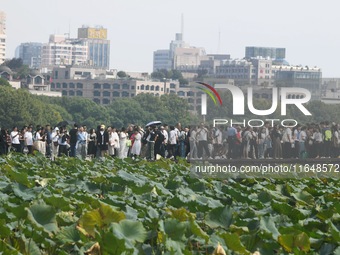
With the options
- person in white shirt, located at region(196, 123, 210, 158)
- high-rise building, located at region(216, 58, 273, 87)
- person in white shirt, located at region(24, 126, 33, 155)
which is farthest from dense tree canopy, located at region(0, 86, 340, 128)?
person in white shirt, located at region(196, 123, 210, 158)

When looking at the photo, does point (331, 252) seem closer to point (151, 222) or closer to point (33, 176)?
point (151, 222)

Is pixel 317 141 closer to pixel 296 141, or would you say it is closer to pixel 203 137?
pixel 296 141

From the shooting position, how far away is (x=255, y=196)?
13.7m

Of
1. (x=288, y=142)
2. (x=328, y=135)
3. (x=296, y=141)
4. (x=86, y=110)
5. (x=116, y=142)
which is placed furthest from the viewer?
(x=86, y=110)

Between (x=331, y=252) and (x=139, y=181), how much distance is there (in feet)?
20.7

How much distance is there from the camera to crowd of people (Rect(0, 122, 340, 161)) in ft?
93.9

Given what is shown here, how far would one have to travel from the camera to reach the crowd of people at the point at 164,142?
28609 mm

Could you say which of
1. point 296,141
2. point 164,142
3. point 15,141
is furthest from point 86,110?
point 296,141

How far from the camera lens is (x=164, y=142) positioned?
1586 inches

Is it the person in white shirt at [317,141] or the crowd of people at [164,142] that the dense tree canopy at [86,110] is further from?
the person in white shirt at [317,141]

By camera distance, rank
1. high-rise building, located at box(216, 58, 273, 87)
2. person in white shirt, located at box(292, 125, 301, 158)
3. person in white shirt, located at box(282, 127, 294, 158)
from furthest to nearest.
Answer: person in white shirt, located at box(292, 125, 301, 158) → person in white shirt, located at box(282, 127, 294, 158) → high-rise building, located at box(216, 58, 273, 87)

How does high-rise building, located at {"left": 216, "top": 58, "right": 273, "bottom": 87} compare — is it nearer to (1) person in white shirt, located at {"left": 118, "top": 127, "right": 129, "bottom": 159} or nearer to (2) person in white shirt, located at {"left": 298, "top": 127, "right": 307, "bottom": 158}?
(2) person in white shirt, located at {"left": 298, "top": 127, "right": 307, "bottom": 158}

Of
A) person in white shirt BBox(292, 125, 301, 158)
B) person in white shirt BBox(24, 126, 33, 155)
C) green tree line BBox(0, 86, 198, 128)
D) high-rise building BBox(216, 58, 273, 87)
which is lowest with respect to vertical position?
green tree line BBox(0, 86, 198, 128)

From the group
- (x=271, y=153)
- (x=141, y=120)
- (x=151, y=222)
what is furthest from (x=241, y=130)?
(x=141, y=120)
